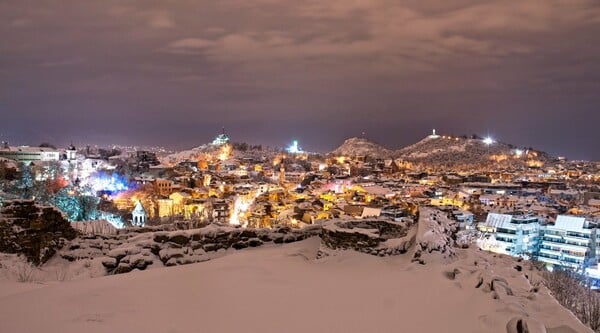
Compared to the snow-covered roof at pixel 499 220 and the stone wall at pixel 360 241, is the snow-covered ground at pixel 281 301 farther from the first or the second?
the snow-covered roof at pixel 499 220

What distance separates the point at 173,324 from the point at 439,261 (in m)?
5.00

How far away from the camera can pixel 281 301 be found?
6.14 metres

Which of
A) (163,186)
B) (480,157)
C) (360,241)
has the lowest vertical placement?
(163,186)

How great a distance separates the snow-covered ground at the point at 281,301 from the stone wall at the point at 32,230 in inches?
72.4

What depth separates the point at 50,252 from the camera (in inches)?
371

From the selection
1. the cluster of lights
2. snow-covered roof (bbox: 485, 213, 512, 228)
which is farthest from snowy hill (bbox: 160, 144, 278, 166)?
snow-covered roof (bbox: 485, 213, 512, 228)

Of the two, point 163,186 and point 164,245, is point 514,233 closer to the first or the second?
point 164,245

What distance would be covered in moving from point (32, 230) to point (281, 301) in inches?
246

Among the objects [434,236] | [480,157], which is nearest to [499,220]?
[434,236]

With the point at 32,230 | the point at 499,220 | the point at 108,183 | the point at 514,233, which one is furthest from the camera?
the point at 108,183

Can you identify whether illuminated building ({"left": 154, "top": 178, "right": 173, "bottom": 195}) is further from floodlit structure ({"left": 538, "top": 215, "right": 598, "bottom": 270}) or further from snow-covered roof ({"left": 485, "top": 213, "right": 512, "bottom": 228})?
floodlit structure ({"left": 538, "top": 215, "right": 598, "bottom": 270})

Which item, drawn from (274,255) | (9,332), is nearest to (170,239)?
(274,255)

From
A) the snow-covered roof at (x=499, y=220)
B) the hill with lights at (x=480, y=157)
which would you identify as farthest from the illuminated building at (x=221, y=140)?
the snow-covered roof at (x=499, y=220)

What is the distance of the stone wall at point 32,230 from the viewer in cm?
924
